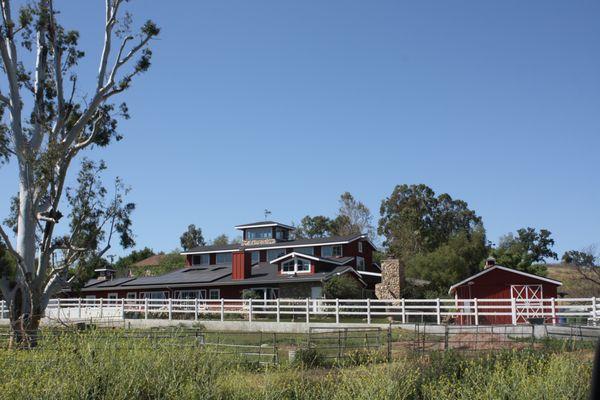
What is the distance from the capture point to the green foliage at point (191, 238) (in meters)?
100

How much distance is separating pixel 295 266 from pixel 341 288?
5691 mm

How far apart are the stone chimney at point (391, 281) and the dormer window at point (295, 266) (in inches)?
230

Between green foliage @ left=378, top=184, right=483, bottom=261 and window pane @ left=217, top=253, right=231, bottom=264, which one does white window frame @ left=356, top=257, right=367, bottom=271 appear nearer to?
window pane @ left=217, top=253, right=231, bottom=264

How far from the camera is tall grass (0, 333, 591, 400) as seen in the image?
9906 millimetres

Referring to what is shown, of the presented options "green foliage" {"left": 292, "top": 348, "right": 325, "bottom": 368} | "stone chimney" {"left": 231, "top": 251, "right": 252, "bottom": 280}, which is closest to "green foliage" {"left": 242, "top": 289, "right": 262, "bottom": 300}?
"stone chimney" {"left": 231, "top": 251, "right": 252, "bottom": 280}

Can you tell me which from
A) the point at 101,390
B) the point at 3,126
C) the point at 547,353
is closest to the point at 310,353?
the point at 547,353

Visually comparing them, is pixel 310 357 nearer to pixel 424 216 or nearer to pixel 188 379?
pixel 188 379

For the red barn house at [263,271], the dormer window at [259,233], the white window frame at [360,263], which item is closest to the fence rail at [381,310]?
the red barn house at [263,271]

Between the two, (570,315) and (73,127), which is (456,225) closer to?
(570,315)

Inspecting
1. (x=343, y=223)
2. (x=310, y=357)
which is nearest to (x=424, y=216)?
(x=343, y=223)

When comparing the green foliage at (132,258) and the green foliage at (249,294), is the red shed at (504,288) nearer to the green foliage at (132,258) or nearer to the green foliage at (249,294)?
the green foliage at (249,294)

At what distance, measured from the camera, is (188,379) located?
35.3 feet

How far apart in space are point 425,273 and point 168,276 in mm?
20709

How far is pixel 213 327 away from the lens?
117 feet
